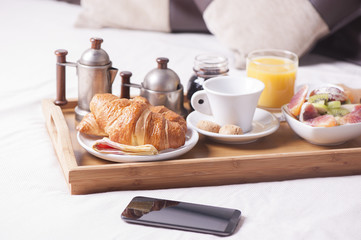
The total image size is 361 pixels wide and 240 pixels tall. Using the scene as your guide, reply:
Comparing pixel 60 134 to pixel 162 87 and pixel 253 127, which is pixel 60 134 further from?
pixel 253 127

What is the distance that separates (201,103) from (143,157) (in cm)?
29

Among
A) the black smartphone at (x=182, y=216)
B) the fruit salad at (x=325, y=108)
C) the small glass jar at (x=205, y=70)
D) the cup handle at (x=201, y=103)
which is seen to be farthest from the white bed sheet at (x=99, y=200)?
the small glass jar at (x=205, y=70)

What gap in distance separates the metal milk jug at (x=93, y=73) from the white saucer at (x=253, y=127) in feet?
0.75

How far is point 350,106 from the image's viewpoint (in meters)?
1.26

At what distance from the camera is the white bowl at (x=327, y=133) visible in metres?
1.17

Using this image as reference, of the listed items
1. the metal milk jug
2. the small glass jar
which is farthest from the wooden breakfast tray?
the small glass jar

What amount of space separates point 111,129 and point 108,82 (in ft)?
0.81

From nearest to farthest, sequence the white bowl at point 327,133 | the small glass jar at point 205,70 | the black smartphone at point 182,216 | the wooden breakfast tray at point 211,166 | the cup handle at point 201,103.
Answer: the black smartphone at point 182,216 < the wooden breakfast tray at point 211,166 < the white bowl at point 327,133 < the cup handle at point 201,103 < the small glass jar at point 205,70

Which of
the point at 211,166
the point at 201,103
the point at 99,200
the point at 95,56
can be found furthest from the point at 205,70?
the point at 99,200

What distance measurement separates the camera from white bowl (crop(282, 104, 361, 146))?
3.84 feet

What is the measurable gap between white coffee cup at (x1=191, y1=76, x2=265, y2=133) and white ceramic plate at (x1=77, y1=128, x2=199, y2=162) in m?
0.09

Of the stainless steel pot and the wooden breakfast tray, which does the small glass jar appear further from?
the wooden breakfast tray

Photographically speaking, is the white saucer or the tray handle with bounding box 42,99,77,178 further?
the white saucer

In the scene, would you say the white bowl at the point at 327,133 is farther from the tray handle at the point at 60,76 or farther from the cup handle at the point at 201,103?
the tray handle at the point at 60,76
